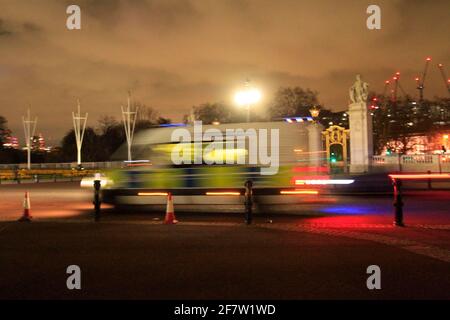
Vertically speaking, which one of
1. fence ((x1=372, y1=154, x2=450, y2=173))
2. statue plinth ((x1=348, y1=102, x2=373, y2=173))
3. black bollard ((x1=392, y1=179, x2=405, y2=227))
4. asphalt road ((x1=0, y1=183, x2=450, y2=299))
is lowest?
asphalt road ((x1=0, y1=183, x2=450, y2=299))

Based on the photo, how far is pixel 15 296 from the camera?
7.30m

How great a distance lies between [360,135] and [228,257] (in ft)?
121

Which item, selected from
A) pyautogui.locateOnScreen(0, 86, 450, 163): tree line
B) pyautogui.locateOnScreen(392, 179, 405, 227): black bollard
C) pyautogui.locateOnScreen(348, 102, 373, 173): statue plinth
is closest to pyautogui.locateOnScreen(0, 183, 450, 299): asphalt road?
pyautogui.locateOnScreen(392, 179, 405, 227): black bollard

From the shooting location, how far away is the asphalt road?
7516 millimetres

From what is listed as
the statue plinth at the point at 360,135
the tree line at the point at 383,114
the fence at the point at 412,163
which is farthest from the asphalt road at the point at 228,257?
the tree line at the point at 383,114

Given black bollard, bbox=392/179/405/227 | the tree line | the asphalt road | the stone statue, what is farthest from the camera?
the tree line

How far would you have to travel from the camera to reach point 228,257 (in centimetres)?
990

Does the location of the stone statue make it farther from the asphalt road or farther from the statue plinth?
the asphalt road

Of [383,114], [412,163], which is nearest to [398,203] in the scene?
[412,163]

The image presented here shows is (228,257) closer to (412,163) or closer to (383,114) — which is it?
(412,163)

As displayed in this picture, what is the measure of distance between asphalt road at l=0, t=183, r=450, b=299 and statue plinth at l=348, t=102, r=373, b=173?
94.1 feet
